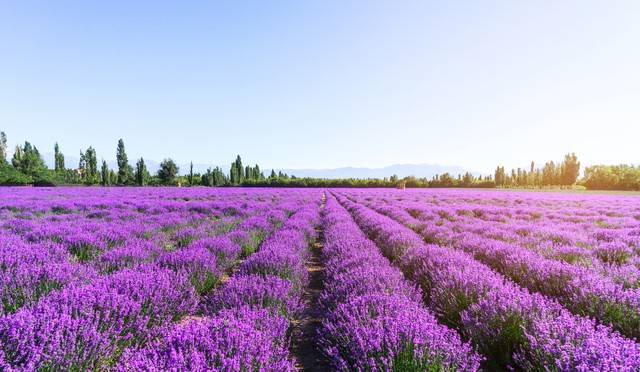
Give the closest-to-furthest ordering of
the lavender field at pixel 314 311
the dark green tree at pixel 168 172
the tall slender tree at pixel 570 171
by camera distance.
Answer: the lavender field at pixel 314 311, the dark green tree at pixel 168 172, the tall slender tree at pixel 570 171

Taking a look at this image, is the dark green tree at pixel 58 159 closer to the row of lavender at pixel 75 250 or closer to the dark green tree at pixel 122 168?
the dark green tree at pixel 122 168

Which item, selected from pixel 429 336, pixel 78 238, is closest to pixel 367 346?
pixel 429 336

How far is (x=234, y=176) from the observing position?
240 ft

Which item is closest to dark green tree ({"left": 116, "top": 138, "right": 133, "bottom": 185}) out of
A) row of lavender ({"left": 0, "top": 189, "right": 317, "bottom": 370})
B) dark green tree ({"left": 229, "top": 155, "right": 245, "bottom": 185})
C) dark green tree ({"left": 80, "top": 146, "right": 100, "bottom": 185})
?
dark green tree ({"left": 80, "top": 146, "right": 100, "bottom": 185})

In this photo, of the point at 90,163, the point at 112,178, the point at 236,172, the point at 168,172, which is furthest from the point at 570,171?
the point at 90,163

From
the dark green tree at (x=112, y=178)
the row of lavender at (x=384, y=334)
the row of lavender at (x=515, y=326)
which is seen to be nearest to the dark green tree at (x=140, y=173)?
the dark green tree at (x=112, y=178)

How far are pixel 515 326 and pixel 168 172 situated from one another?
7212 cm

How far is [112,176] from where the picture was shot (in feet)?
228

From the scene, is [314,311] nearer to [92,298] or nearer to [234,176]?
[92,298]

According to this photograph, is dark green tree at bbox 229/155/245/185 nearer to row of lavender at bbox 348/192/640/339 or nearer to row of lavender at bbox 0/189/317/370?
row of lavender at bbox 0/189/317/370

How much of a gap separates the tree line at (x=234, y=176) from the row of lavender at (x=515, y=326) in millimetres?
53673

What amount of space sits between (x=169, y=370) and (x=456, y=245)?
5504 mm

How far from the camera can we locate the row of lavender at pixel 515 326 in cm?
171

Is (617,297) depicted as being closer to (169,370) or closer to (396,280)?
(396,280)
